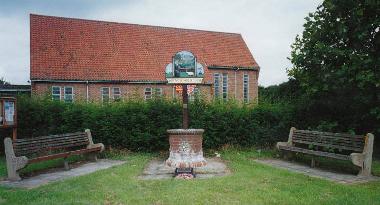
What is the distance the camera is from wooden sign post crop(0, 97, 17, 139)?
476 inches

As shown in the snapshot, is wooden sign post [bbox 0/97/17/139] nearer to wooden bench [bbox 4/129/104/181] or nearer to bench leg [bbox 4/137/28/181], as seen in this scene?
wooden bench [bbox 4/129/104/181]

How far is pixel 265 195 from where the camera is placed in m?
7.43

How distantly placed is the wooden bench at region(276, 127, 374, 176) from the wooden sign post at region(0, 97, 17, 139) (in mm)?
8604

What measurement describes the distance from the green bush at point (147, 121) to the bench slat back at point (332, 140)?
2.13 m

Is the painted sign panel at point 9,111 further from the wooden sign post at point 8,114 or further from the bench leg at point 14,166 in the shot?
the bench leg at point 14,166

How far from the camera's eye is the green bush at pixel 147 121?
44.9ft

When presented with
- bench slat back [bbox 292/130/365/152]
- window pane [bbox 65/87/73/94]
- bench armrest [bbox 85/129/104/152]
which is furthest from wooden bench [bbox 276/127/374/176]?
window pane [bbox 65/87/73/94]

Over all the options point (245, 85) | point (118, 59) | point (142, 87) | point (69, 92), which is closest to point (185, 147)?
point (69, 92)

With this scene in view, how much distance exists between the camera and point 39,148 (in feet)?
34.3

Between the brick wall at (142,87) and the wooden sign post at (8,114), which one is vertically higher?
the brick wall at (142,87)

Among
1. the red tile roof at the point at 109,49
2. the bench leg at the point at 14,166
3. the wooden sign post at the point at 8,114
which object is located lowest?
the bench leg at the point at 14,166

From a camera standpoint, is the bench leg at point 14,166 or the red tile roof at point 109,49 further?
the red tile roof at point 109,49

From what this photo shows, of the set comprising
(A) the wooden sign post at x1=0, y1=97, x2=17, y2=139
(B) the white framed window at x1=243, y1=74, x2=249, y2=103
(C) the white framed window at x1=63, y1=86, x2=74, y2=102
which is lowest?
(A) the wooden sign post at x1=0, y1=97, x2=17, y2=139

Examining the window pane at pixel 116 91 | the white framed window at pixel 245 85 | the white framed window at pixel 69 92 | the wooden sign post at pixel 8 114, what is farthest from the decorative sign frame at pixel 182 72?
the white framed window at pixel 245 85
